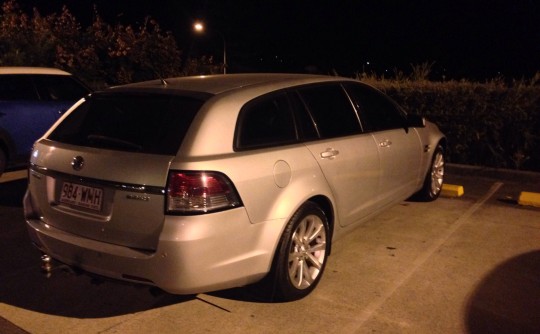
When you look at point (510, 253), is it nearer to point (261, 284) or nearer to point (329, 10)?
point (261, 284)

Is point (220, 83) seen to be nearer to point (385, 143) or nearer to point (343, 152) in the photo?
point (343, 152)

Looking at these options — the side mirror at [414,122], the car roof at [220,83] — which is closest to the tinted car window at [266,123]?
the car roof at [220,83]

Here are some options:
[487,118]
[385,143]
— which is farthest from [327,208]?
[487,118]

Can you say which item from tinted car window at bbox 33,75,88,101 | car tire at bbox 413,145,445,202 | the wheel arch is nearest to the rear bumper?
the wheel arch

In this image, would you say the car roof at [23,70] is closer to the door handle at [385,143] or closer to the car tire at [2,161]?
the car tire at [2,161]

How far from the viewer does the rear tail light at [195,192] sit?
122 inches

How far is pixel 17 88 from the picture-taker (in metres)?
7.46

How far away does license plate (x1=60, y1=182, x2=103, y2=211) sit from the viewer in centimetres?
329

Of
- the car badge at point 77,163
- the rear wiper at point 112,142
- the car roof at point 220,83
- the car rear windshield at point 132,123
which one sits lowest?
the car badge at point 77,163

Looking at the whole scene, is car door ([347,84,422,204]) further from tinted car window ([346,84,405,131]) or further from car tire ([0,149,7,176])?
car tire ([0,149,7,176])

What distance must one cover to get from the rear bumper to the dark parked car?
4.38 metres

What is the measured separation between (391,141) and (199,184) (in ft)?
8.03

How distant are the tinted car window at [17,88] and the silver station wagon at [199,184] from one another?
402 centimetres

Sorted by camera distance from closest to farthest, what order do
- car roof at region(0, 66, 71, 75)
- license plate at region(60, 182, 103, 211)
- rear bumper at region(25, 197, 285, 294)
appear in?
rear bumper at region(25, 197, 285, 294), license plate at region(60, 182, 103, 211), car roof at region(0, 66, 71, 75)
